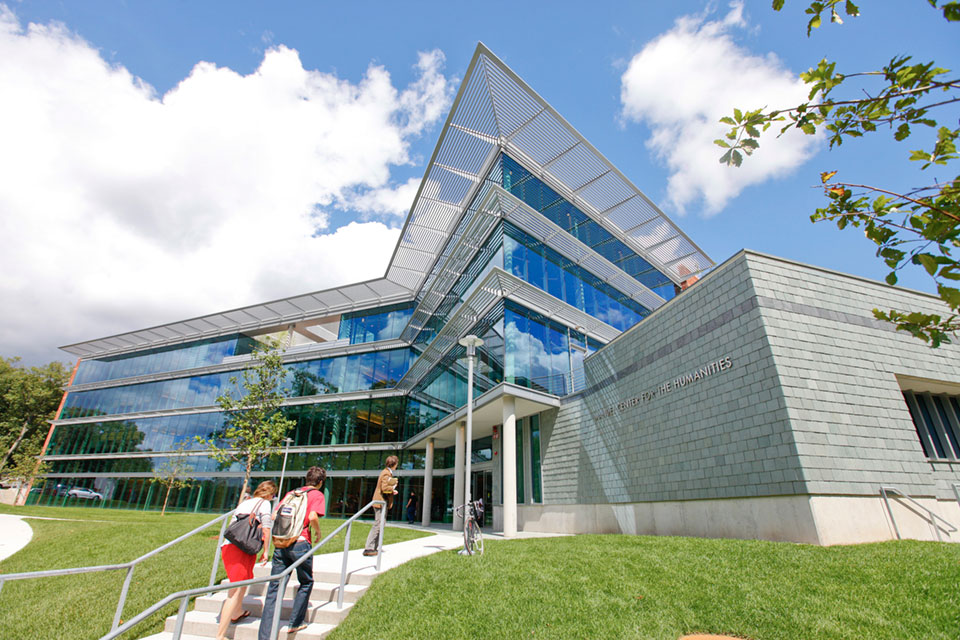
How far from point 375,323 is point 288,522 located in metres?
28.8

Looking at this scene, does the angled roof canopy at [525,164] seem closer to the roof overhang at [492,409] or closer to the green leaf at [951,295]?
the roof overhang at [492,409]

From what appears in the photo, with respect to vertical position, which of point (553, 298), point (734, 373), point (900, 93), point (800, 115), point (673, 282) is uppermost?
point (673, 282)

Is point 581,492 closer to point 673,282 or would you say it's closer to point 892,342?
point 892,342

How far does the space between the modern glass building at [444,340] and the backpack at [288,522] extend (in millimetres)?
10871

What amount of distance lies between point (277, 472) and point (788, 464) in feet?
104

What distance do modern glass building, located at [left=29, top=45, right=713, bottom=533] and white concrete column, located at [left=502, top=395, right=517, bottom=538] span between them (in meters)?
0.07

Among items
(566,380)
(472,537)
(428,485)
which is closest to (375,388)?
(428,485)

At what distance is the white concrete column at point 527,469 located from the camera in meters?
17.8

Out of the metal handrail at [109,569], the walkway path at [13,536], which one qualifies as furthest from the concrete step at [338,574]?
the walkway path at [13,536]

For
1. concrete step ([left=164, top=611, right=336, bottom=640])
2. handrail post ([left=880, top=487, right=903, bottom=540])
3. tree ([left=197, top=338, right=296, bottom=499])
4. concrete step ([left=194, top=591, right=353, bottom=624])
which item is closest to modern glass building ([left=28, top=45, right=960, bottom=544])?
handrail post ([left=880, top=487, right=903, bottom=540])

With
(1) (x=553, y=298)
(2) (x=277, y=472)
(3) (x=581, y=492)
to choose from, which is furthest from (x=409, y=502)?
(1) (x=553, y=298)

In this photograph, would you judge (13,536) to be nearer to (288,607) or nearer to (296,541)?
(288,607)

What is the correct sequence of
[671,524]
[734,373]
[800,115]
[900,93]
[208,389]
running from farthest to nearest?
[208,389] → [671,524] → [734,373] → [800,115] → [900,93]

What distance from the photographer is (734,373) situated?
32.8 feet
